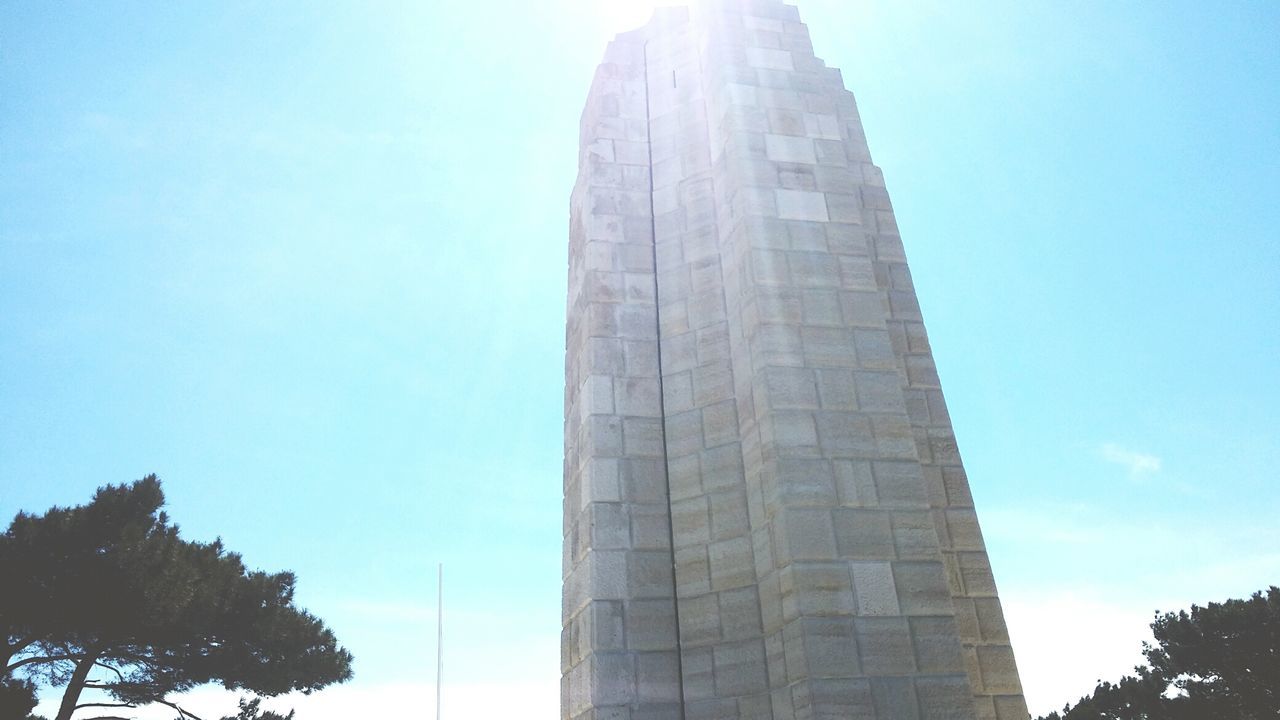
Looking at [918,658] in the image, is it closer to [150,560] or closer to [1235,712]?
[150,560]

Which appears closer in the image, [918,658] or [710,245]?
[918,658]

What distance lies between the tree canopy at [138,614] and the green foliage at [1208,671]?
102ft

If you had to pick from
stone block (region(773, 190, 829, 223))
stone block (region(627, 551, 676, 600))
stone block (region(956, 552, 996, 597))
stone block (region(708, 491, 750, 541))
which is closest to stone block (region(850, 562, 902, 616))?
stone block (region(708, 491, 750, 541))

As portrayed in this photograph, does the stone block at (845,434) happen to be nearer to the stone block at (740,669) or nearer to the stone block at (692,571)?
the stone block at (692,571)

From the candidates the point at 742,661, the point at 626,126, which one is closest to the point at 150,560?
the point at 626,126

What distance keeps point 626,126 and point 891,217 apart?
3.14 metres

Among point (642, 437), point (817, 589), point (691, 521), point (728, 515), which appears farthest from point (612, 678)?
point (642, 437)

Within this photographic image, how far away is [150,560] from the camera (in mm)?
23500

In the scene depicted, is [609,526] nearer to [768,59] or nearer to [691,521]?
[691,521]

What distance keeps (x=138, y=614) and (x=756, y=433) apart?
22507 mm

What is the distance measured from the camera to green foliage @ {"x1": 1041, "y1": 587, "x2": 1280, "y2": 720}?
1228 inches

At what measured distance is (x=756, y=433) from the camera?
23.1 ft

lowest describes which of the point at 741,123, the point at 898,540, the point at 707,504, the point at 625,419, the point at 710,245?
the point at 898,540

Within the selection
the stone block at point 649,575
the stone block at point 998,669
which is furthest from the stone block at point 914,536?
the stone block at point 649,575
